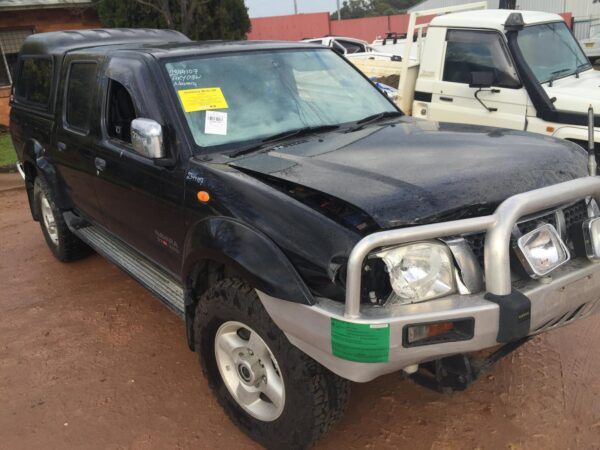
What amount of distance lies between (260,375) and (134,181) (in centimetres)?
146

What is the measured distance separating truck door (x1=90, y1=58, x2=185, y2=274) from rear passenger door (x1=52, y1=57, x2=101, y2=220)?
0.62 ft

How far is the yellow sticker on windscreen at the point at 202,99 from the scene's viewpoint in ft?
10.1

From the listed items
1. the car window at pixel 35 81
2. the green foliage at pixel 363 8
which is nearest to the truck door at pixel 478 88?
the car window at pixel 35 81

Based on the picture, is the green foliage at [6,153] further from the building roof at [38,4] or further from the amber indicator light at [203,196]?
the amber indicator light at [203,196]

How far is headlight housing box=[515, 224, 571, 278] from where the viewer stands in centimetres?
223

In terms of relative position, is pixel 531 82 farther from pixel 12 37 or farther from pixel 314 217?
pixel 12 37

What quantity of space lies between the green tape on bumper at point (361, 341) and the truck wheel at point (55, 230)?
358 centimetres

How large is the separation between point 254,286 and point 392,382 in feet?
4.38

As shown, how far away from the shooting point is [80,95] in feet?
13.4

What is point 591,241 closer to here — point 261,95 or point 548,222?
point 548,222

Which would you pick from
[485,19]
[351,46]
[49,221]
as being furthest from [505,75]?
[351,46]

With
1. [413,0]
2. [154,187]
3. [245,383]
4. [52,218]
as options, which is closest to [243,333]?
[245,383]

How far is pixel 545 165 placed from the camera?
8.72 ft

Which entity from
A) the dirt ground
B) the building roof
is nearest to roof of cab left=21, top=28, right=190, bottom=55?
the dirt ground
